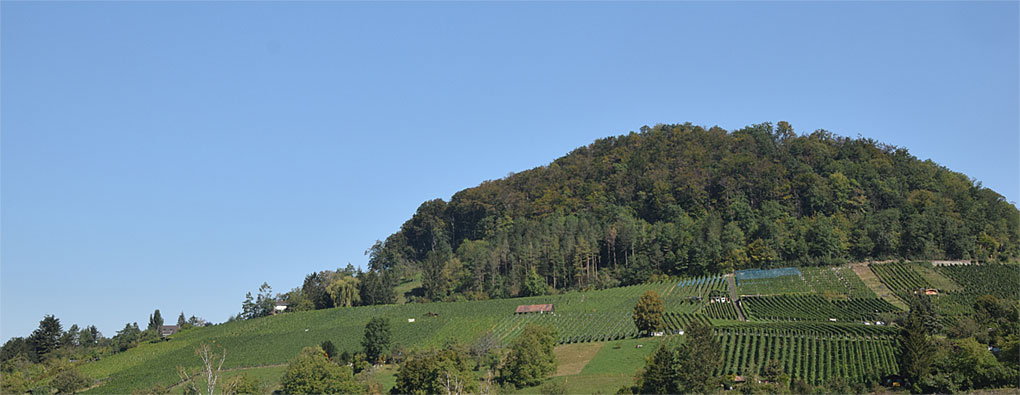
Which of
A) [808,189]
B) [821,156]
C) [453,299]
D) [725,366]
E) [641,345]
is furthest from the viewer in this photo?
[821,156]

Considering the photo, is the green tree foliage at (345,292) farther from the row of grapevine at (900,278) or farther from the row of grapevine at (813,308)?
the row of grapevine at (900,278)

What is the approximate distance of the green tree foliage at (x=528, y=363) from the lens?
63.1 m

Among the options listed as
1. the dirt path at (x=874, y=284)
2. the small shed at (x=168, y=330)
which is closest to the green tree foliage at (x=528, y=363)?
the dirt path at (x=874, y=284)

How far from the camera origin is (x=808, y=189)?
122 m

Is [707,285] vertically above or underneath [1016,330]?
above

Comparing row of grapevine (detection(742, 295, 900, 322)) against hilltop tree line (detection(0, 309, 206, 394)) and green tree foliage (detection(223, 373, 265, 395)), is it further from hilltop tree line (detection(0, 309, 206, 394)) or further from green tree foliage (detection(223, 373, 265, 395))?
hilltop tree line (detection(0, 309, 206, 394))

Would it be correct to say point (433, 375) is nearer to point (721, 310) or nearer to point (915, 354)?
point (915, 354)

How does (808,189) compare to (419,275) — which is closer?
(808,189)

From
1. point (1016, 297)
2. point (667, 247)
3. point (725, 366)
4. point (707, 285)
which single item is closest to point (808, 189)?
point (667, 247)

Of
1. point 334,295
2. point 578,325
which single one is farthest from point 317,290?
point 578,325

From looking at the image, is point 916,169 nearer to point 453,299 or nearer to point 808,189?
point 808,189

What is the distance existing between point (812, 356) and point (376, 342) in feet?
126

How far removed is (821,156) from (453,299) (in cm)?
6582

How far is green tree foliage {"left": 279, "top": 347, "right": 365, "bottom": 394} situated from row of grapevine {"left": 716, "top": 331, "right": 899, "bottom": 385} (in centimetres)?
2791
